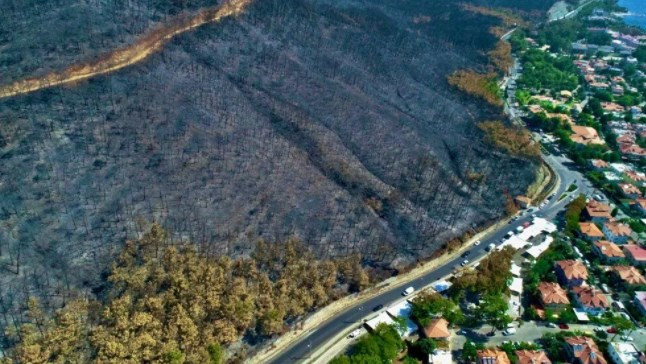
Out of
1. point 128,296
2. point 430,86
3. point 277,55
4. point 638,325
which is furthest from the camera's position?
point 430,86

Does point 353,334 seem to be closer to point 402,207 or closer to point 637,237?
point 402,207

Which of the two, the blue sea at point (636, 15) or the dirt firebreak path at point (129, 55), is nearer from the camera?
the dirt firebreak path at point (129, 55)

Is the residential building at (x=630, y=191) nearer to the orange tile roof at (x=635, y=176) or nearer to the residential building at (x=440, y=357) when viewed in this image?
the orange tile roof at (x=635, y=176)

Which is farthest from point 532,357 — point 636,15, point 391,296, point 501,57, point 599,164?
point 636,15

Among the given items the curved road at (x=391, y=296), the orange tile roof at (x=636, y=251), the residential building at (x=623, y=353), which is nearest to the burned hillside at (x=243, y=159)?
the curved road at (x=391, y=296)

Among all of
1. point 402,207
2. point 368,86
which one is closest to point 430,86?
point 368,86

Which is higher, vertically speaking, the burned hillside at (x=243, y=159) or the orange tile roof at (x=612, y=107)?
the orange tile roof at (x=612, y=107)
